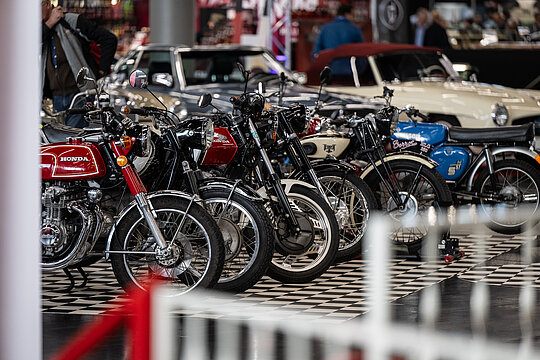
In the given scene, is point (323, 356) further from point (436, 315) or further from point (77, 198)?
point (77, 198)

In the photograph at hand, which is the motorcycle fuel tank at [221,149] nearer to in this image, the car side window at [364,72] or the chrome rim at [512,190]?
the chrome rim at [512,190]

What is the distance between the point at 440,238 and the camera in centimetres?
382

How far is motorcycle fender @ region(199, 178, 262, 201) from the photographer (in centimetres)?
716

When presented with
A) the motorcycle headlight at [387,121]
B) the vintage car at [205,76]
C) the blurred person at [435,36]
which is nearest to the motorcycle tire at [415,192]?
the motorcycle headlight at [387,121]

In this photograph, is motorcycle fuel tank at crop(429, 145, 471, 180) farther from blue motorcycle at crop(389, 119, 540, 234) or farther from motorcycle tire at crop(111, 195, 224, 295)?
motorcycle tire at crop(111, 195, 224, 295)

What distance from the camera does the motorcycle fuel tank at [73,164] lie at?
714cm

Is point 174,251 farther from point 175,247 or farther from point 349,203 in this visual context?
point 349,203

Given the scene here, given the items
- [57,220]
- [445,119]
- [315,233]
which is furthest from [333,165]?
[445,119]

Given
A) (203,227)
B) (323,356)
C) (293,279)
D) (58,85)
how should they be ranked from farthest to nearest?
(58,85) < (293,279) < (203,227) < (323,356)

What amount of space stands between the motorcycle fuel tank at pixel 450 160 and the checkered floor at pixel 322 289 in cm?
118

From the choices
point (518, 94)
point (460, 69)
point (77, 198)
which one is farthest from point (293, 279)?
point (460, 69)

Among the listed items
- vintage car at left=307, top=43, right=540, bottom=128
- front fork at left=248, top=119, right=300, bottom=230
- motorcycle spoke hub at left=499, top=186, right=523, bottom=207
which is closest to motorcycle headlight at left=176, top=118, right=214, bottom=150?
front fork at left=248, top=119, right=300, bottom=230

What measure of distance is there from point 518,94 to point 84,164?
7807 mm

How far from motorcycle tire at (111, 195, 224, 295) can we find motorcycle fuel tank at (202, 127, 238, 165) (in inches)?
27.9
